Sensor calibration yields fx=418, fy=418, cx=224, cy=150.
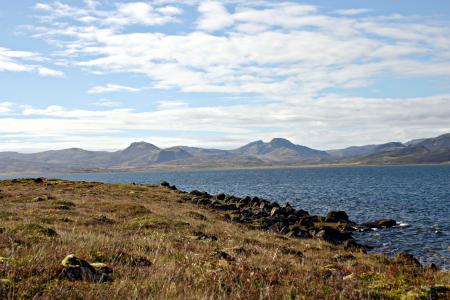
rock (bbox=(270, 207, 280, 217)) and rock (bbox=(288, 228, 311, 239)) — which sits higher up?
rock (bbox=(270, 207, 280, 217))

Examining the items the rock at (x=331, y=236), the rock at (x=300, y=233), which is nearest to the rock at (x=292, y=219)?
the rock at (x=300, y=233)

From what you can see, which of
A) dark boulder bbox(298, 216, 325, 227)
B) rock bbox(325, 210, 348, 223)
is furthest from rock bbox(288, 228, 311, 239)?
rock bbox(325, 210, 348, 223)

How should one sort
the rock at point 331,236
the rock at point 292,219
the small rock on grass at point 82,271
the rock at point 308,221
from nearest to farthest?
1. the small rock on grass at point 82,271
2. the rock at point 331,236
3. the rock at point 308,221
4. the rock at point 292,219

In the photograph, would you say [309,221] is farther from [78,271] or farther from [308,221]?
[78,271]

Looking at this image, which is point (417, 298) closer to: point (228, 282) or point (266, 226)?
point (228, 282)

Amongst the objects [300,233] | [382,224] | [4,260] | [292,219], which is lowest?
[382,224]

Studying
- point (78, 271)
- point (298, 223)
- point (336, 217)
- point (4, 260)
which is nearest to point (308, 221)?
point (298, 223)

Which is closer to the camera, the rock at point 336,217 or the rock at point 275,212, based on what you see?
the rock at point 275,212

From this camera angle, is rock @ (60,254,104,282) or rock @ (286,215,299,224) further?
rock @ (286,215,299,224)

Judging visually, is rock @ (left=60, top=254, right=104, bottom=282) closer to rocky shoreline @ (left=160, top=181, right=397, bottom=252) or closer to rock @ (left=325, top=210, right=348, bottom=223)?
rocky shoreline @ (left=160, top=181, right=397, bottom=252)

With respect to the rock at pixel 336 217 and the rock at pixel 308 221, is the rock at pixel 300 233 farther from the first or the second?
the rock at pixel 336 217

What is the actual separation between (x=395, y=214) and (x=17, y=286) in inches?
2429

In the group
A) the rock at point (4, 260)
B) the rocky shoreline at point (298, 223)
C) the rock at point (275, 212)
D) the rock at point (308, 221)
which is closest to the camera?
the rock at point (4, 260)

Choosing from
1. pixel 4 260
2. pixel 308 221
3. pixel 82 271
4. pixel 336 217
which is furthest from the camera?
pixel 336 217
